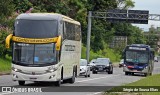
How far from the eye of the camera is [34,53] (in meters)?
24.7

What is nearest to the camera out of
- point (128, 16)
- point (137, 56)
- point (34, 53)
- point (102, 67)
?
point (34, 53)

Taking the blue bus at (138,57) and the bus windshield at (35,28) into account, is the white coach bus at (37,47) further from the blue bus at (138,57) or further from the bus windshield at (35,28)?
the blue bus at (138,57)

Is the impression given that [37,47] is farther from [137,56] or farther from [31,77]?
[137,56]

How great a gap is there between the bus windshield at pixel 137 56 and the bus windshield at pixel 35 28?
2414 cm

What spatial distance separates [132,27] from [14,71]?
114 m

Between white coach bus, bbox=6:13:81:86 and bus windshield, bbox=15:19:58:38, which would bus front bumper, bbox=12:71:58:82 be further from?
bus windshield, bbox=15:19:58:38

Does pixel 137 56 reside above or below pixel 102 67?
above

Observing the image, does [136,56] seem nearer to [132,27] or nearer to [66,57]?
[66,57]

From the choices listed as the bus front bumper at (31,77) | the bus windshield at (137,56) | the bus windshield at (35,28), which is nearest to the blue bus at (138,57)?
the bus windshield at (137,56)

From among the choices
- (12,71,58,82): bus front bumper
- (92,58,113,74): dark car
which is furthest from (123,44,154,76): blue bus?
(12,71,58,82): bus front bumper

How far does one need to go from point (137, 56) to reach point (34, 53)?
25.1 m

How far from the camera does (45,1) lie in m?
67.6

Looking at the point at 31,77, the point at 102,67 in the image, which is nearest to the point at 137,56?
the point at 102,67

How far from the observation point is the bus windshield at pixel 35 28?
24.9 meters
